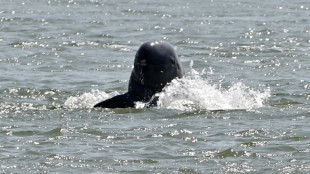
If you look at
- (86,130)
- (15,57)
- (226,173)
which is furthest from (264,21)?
(226,173)

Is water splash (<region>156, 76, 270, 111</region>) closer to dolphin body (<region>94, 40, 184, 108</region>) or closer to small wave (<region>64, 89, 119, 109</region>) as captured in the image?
dolphin body (<region>94, 40, 184, 108</region>)

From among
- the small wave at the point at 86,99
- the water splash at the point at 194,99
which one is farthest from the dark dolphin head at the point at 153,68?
the small wave at the point at 86,99

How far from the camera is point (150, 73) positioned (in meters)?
15.1

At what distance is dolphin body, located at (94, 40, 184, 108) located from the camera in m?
15.0

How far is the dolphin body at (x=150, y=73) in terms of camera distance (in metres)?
15.0

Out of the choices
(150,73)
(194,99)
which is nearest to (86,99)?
(150,73)

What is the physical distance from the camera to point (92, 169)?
10.9m

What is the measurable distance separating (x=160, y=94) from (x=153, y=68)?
393mm

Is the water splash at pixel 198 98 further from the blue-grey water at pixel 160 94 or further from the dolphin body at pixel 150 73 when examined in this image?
the dolphin body at pixel 150 73

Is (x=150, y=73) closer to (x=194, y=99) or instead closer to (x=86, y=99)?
(x=194, y=99)

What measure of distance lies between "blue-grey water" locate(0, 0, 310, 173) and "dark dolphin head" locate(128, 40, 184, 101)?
7.1 inches

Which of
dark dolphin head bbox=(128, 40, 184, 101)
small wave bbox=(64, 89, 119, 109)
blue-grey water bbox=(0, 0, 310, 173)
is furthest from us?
small wave bbox=(64, 89, 119, 109)

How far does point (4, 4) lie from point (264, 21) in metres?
9.27

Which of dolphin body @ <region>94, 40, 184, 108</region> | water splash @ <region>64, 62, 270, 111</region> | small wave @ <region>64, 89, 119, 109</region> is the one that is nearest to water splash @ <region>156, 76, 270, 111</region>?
water splash @ <region>64, 62, 270, 111</region>
